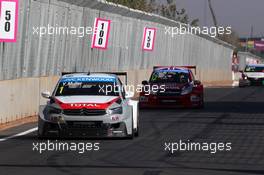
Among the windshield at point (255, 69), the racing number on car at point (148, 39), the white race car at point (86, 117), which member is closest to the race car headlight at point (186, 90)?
the white race car at point (86, 117)

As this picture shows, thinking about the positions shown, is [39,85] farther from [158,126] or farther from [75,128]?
[75,128]

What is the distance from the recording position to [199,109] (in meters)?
31.9

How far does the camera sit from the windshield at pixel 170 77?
32031 millimetres

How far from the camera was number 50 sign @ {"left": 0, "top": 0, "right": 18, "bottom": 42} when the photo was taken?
2398cm

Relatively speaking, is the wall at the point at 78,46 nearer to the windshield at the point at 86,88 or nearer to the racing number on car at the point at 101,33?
the racing number on car at the point at 101,33

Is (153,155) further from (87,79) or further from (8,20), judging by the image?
(8,20)

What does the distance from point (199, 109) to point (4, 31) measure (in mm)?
9710

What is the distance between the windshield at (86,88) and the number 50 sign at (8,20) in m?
4.15

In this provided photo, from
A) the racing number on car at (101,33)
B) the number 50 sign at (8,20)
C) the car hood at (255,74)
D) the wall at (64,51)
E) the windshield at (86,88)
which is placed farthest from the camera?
the car hood at (255,74)

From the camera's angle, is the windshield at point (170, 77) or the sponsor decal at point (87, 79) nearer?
the sponsor decal at point (87, 79)

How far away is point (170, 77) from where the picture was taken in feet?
105

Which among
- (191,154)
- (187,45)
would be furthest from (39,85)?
(187,45)

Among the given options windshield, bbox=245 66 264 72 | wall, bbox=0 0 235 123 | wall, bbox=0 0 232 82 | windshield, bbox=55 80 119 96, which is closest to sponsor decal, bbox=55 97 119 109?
windshield, bbox=55 80 119 96

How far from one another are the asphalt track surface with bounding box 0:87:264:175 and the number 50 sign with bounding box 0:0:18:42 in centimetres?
233
